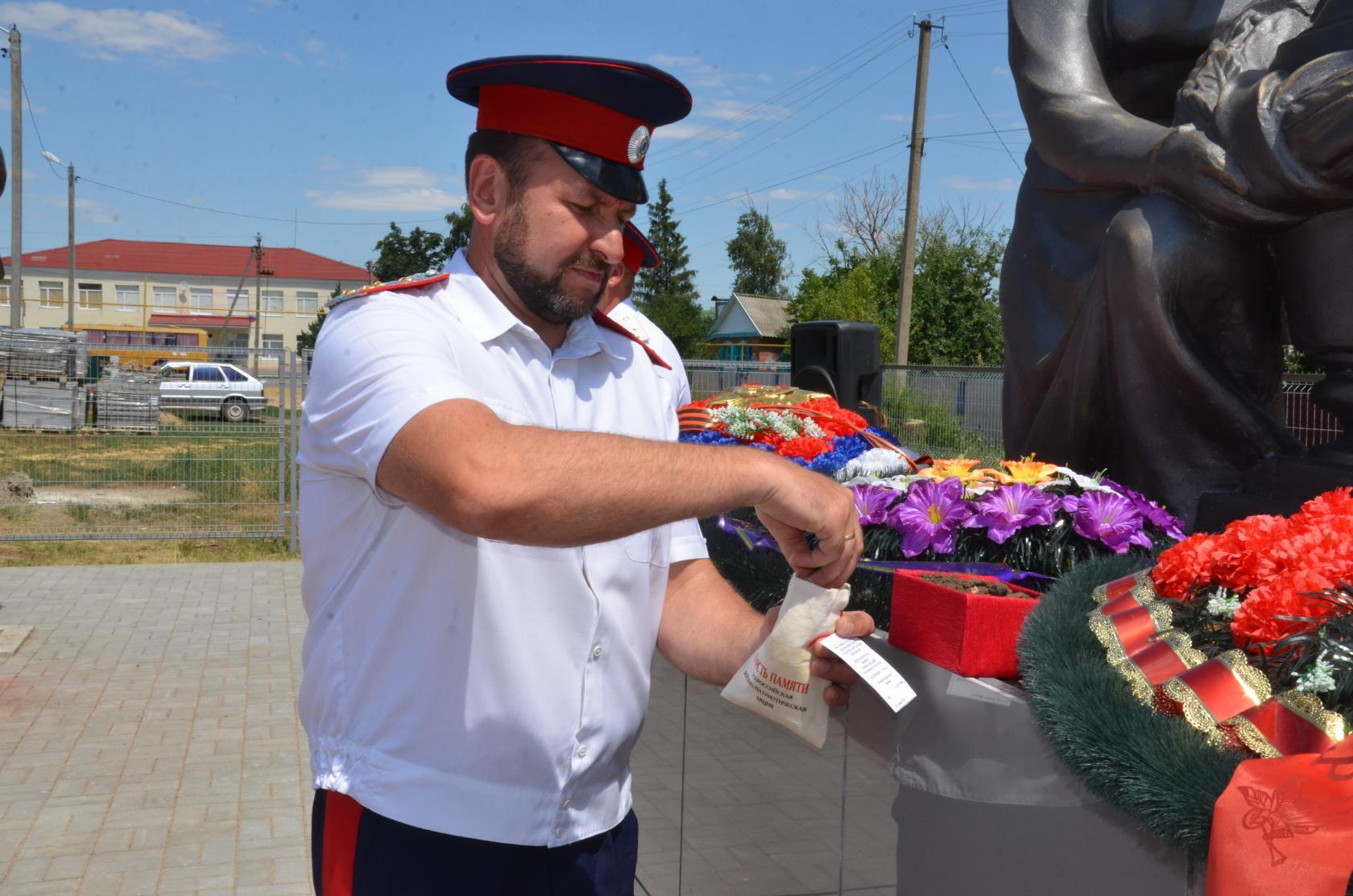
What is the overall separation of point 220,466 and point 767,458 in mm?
10532

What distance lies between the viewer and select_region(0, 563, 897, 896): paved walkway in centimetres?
238

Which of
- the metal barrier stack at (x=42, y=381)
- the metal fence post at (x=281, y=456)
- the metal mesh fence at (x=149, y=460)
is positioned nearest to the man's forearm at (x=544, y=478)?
the metal mesh fence at (x=149, y=460)

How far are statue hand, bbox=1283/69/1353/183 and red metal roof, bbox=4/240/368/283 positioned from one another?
249ft

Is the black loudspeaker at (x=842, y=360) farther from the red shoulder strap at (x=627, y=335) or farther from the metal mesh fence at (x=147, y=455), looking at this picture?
the red shoulder strap at (x=627, y=335)

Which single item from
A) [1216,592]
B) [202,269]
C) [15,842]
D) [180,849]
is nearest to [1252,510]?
[1216,592]

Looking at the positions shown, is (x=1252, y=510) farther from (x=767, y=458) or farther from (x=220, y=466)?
(x=220, y=466)

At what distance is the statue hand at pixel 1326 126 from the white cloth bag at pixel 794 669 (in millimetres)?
1440

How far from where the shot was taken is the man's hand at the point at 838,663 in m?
1.85

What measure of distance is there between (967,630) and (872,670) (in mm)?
229

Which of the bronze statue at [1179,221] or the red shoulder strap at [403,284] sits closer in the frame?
the red shoulder strap at [403,284]

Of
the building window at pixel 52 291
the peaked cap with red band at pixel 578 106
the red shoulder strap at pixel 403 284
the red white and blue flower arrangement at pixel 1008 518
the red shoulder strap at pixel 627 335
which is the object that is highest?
the building window at pixel 52 291

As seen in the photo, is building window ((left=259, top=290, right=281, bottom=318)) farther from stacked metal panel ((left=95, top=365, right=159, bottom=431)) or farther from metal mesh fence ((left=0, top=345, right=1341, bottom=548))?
stacked metal panel ((left=95, top=365, right=159, bottom=431))

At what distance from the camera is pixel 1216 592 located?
1755 millimetres

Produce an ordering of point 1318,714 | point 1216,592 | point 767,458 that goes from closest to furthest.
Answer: point 1318,714 → point 767,458 → point 1216,592
